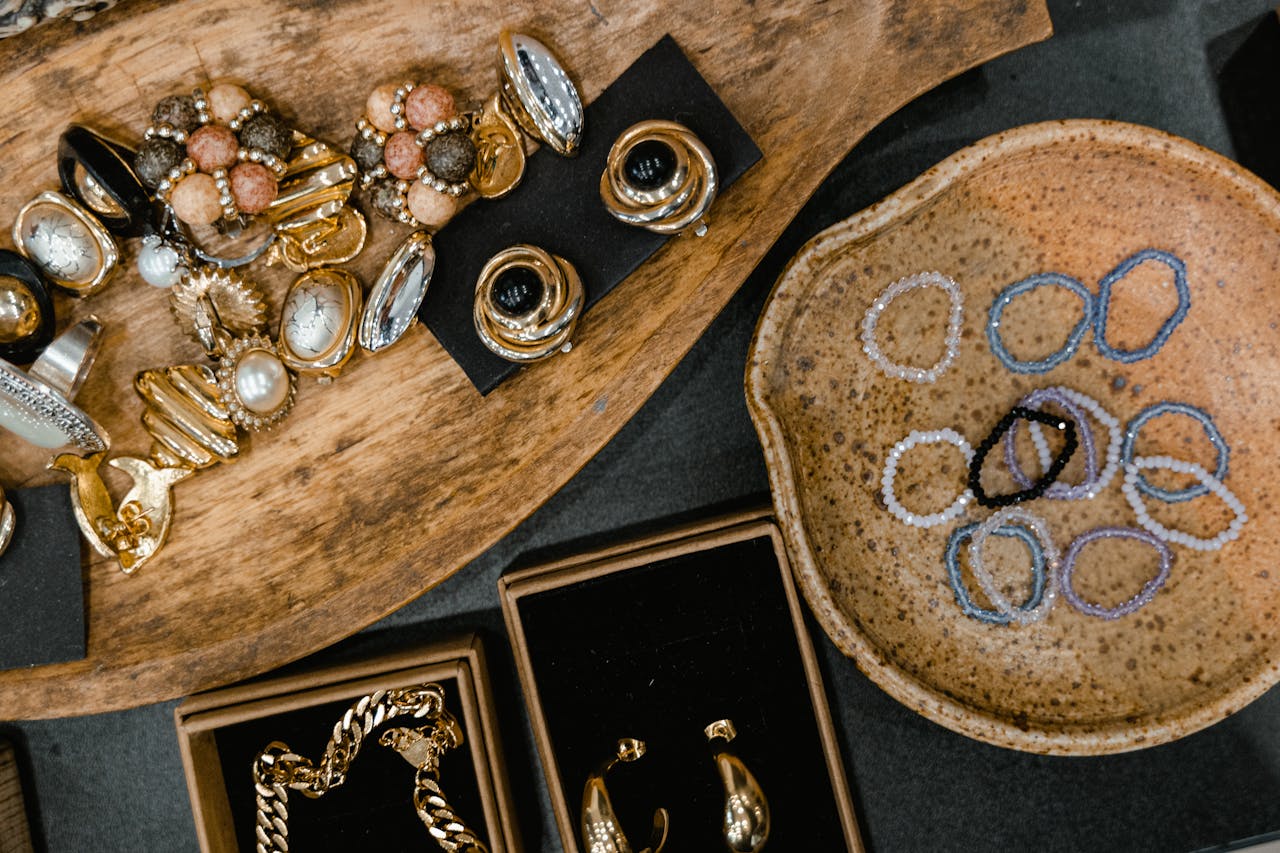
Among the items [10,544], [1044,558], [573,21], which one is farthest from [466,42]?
[1044,558]

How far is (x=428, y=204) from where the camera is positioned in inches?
40.6

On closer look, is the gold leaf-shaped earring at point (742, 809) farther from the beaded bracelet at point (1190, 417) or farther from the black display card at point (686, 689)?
the beaded bracelet at point (1190, 417)

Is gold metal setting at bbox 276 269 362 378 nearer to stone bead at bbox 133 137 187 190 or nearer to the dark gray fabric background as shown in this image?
stone bead at bbox 133 137 187 190

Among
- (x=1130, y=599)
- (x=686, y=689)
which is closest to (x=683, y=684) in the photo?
(x=686, y=689)

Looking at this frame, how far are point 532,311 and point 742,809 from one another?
0.78 metres

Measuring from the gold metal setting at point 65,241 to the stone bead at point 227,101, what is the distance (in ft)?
0.75

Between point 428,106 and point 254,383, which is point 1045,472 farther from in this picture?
point 254,383

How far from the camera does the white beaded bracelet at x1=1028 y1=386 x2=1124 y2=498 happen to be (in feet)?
3.80

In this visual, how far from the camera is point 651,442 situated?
138 centimetres

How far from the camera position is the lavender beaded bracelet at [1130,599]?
1153mm

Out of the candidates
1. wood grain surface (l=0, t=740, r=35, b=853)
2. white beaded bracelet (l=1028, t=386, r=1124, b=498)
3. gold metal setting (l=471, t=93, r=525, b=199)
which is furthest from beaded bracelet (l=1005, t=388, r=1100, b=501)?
wood grain surface (l=0, t=740, r=35, b=853)

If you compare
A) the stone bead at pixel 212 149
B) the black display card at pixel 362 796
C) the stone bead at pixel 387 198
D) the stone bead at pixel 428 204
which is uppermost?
the stone bead at pixel 212 149

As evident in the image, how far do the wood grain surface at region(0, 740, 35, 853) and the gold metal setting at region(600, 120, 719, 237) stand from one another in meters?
1.49

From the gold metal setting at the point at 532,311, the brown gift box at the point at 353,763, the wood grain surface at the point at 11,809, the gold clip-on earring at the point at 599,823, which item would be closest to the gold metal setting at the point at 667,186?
the gold metal setting at the point at 532,311
